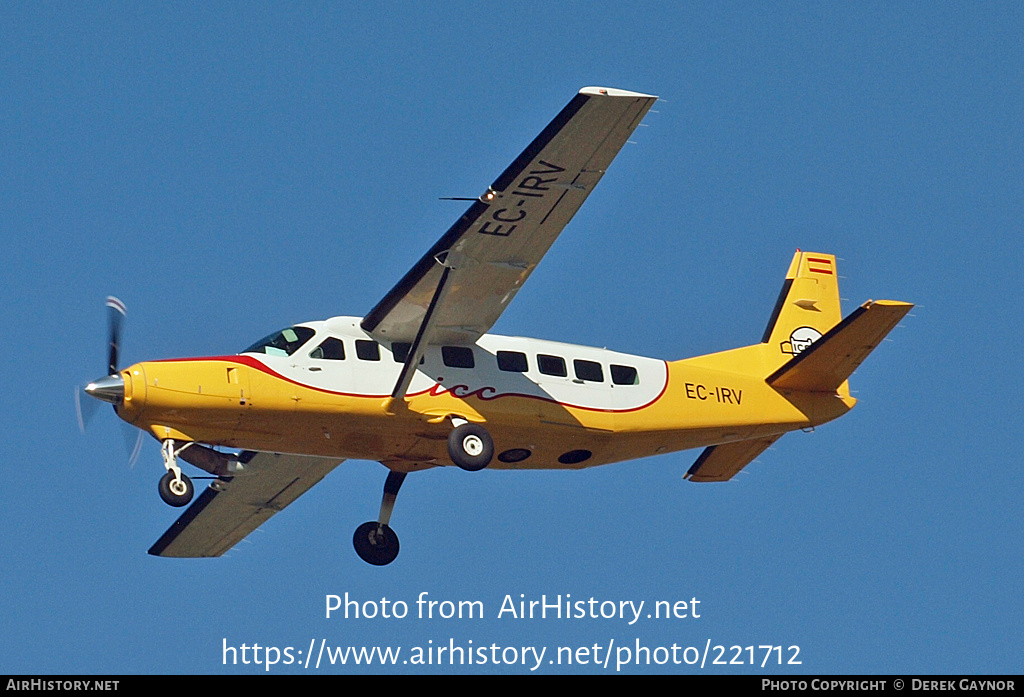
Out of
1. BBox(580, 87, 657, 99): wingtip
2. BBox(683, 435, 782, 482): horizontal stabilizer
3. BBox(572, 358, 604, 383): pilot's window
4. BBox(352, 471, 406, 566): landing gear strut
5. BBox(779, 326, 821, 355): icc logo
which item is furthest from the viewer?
BBox(779, 326, 821, 355): icc logo

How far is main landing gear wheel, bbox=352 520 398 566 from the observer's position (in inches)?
1109

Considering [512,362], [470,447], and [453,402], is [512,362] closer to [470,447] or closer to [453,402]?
[453,402]

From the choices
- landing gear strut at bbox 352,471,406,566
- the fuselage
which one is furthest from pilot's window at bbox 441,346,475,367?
landing gear strut at bbox 352,471,406,566

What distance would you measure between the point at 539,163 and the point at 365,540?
7268 mm

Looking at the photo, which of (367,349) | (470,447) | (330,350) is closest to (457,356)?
(367,349)

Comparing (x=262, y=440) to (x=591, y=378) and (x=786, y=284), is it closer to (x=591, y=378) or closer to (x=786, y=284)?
(x=591, y=378)

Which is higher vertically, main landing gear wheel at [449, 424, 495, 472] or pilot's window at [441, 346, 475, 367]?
pilot's window at [441, 346, 475, 367]

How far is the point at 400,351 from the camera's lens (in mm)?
26203

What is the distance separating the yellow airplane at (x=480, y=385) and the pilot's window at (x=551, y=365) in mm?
22

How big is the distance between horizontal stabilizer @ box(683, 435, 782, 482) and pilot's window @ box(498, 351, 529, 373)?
3.88m

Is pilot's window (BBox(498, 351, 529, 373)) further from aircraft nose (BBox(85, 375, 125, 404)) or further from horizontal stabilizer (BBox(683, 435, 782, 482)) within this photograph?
aircraft nose (BBox(85, 375, 125, 404))

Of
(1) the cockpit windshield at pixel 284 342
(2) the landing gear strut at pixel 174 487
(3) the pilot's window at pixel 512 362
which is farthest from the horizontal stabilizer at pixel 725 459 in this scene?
(2) the landing gear strut at pixel 174 487

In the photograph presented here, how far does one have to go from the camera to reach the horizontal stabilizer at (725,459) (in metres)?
28.8
